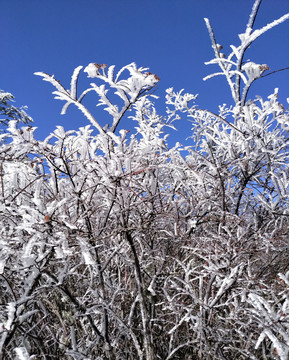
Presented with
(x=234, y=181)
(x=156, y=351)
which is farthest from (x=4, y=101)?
(x=156, y=351)

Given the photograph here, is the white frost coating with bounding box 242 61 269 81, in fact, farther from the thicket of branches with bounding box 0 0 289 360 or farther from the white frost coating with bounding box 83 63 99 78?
the white frost coating with bounding box 83 63 99 78

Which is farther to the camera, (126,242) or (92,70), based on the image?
(126,242)

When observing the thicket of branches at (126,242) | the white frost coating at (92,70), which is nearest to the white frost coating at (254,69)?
the thicket of branches at (126,242)

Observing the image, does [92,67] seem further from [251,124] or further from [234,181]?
[234,181]

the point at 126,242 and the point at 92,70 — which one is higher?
the point at 92,70

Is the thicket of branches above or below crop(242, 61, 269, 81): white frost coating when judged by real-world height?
below

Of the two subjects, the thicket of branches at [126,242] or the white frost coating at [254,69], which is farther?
the white frost coating at [254,69]

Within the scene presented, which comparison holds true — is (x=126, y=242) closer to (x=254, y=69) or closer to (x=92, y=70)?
(x=92, y=70)

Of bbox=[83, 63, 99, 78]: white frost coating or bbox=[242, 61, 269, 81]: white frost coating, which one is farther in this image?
bbox=[242, 61, 269, 81]: white frost coating

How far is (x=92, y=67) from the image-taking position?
2.13 meters

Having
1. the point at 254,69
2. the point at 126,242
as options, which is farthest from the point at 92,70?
the point at 254,69

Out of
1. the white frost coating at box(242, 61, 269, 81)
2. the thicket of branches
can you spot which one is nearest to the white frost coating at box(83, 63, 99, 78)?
the thicket of branches

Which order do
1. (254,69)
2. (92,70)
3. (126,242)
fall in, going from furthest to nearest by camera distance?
1. (254,69)
2. (126,242)
3. (92,70)

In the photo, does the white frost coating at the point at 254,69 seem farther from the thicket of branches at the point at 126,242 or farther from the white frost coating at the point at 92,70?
the white frost coating at the point at 92,70
